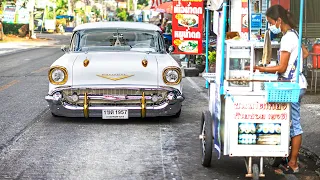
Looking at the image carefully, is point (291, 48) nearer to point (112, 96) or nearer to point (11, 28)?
point (112, 96)

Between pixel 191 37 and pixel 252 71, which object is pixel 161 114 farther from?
pixel 191 37

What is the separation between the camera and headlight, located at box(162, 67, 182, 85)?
9.27 meters

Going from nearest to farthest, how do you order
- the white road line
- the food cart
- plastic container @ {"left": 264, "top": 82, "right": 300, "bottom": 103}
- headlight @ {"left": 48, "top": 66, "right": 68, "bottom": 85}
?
1. plastic container @ {"left": 264, "top": 82, "right": 300, "bottom": 103}
2. the food cart
3. headlight @ {"left": 48, "top": 66, "right": 68, "bottom": 85}
4. the white road line

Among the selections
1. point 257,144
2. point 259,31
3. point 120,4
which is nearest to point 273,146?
point 257,144

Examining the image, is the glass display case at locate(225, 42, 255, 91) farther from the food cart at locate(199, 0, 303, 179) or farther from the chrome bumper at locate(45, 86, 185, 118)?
the chrome bumper at locate(45, 86, 185, 118)

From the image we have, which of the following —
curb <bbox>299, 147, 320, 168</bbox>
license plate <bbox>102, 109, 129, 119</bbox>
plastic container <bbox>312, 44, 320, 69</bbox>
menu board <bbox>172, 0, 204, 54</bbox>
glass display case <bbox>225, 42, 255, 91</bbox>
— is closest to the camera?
glass display case <bbox>225, 42, 255, 91</bbox>

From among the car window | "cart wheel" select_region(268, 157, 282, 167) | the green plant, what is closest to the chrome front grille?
the car window

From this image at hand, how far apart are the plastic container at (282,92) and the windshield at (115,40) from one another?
4.86m

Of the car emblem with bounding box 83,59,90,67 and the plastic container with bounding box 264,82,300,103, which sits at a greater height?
the car emblem with bounding box 83,59,90,67

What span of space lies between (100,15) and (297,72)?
→ 137m

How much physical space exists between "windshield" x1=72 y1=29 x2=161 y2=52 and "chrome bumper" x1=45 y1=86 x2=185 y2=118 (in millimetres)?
1357

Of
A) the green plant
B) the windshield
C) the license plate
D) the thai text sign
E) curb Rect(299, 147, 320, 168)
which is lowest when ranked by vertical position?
curb Rect(299, 147, 320, 168)

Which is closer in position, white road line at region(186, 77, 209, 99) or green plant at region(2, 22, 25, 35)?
white road line at region(186, 77, 209, 99)

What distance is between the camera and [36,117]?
32.6ft
